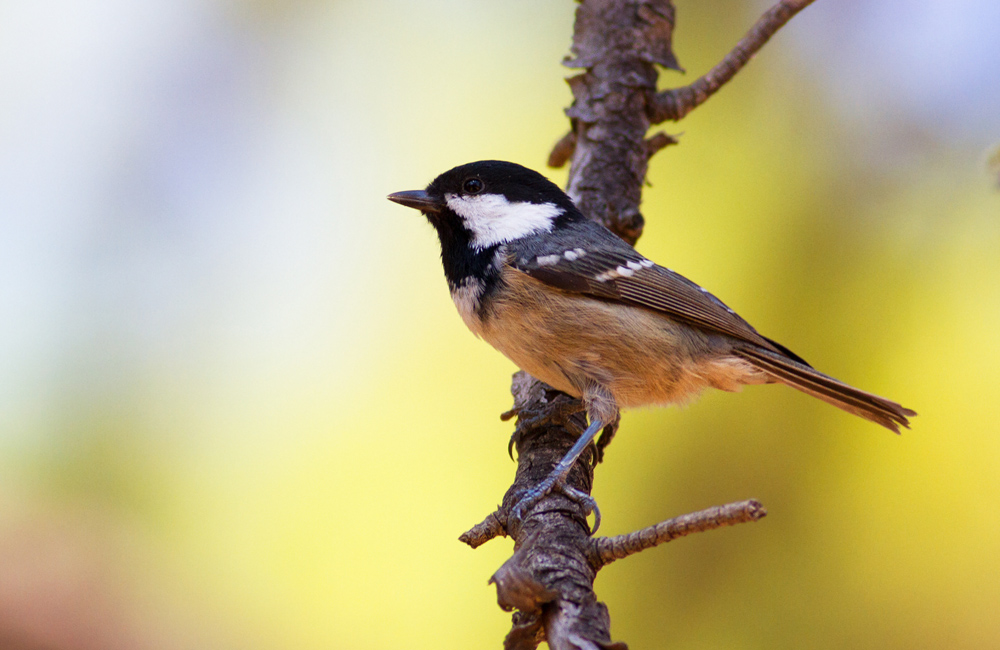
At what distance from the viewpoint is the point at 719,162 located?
3102mm

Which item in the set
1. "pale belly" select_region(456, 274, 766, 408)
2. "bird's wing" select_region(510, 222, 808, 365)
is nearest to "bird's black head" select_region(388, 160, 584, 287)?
"bird's wing" select_region(510, 222, 808, 365)

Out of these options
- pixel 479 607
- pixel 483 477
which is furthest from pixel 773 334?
pixel 479 607

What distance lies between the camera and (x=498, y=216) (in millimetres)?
2041

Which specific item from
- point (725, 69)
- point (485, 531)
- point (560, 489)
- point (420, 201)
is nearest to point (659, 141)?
point (725, 69)

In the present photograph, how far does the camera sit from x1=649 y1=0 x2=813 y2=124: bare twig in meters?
2.15

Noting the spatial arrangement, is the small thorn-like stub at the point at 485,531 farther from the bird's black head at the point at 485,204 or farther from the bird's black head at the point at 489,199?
the bird's black head at the point at 489,199

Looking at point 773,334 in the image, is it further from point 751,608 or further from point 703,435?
point 751,608

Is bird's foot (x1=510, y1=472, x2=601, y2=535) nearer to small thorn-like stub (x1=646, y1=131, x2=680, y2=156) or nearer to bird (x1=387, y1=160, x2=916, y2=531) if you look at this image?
bird (x1=387, y1=160, x2=916, y2=531)

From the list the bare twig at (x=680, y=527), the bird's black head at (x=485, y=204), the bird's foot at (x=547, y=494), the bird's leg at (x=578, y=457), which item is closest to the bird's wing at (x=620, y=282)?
the bird's black head at (x=485, y=204)

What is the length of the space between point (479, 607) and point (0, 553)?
1705 mm

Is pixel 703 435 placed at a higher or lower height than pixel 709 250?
lower

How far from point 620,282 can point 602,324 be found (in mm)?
146

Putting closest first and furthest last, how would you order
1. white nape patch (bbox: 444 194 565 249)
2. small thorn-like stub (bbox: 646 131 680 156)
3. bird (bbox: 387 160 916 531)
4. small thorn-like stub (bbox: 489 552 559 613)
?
small thorn-like stub (bbox: 489 552 559 613) < bird (bbox: 387 160 916 531) < white nape patch (bbox: 444 194 565 249) < small thorn-like stub (bbox: 646 131 680 156)

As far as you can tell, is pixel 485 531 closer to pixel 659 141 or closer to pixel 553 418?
pixel 553 418
